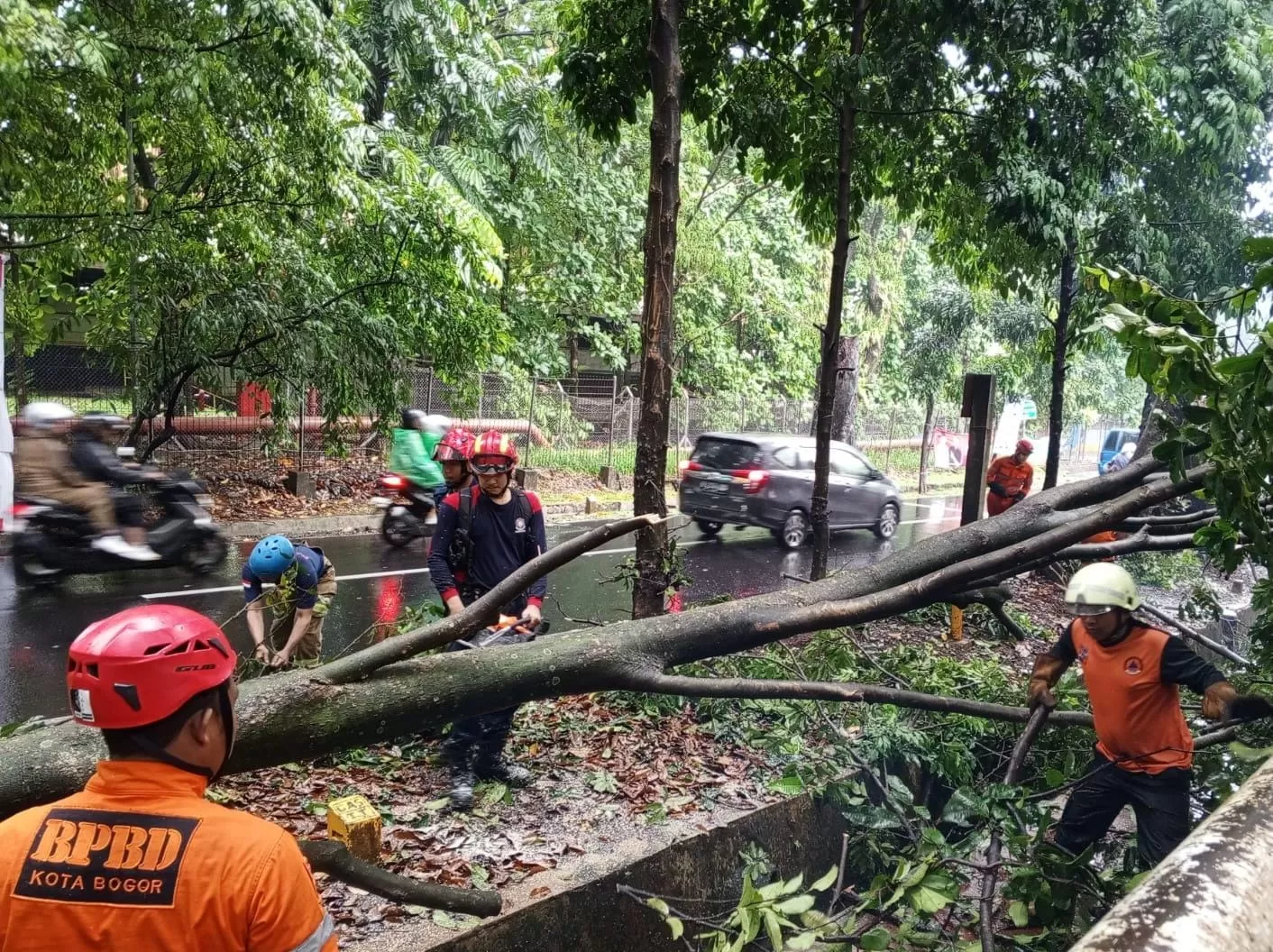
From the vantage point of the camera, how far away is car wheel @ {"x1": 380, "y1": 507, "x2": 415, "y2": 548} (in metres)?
11.8

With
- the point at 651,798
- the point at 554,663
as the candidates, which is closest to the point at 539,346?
the point at 651,798

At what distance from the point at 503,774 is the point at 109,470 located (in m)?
6.51

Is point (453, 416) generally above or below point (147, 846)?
below

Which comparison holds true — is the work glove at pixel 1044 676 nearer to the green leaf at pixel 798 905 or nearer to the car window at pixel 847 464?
the green leaf at pixel 798 905

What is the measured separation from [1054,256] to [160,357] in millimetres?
10814

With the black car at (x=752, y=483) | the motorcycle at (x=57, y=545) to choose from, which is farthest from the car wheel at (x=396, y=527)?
the black car at (x=752, y=483)

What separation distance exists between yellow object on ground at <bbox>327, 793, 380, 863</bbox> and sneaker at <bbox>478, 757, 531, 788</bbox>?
0.95 metres

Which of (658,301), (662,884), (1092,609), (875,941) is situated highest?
(658,301)

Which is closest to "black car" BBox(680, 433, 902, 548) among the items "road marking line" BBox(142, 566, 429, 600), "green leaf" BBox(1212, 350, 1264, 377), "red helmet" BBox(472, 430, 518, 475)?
"road marking line" BBox(142, 566, 429, 600)

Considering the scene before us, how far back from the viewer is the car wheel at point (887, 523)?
16.0m

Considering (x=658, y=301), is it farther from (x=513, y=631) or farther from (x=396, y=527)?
(x=396, y=527)

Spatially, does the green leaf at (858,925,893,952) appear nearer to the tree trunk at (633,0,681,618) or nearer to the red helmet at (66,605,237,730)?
the red helmet at (66,605,237,730)

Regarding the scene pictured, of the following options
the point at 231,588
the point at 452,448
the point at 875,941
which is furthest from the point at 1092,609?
the point at 231,588

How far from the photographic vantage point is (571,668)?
2365 millimetres
